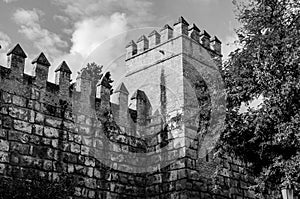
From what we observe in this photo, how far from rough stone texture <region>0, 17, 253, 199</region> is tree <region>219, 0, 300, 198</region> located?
130 centimetres

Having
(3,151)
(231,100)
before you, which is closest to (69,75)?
(3,151)

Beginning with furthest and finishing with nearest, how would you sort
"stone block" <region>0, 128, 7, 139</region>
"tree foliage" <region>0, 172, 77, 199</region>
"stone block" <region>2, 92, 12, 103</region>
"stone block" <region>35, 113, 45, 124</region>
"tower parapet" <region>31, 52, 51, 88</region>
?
"tower parapet" <region>31, 52, 51, 88</region>, "stone block" <region>35, 113, 45, 124</region>, "stone block" <region>2, 92, 12, 103</region>, "stone block" <region>0, 128, 7, 139</region>, "tree foliage" <region>0, 172, 77, 199</region>

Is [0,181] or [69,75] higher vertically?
[69,75]

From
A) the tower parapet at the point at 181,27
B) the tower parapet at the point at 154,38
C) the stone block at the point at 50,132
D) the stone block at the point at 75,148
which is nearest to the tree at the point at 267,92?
the tower parapet at the point at 181,27

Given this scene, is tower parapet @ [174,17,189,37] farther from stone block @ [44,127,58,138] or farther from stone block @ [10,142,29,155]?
stone block @ [10,142,29,155]

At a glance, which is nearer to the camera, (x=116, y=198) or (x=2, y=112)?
(x=2, y=112)

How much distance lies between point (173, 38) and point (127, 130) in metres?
2.44

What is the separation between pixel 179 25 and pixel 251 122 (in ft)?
11.8

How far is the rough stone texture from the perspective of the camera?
371 inches

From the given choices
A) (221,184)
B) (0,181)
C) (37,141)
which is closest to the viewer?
(0,181)

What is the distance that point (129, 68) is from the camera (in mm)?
12680

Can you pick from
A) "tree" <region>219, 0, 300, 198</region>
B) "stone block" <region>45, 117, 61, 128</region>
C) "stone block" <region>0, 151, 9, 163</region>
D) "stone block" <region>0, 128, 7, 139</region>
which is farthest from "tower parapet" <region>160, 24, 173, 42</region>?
"stone block" <region>0, 151, 9, 163</region>

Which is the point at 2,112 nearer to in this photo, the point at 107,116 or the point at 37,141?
the point at 37,141

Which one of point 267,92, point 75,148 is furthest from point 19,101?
point 267,92
